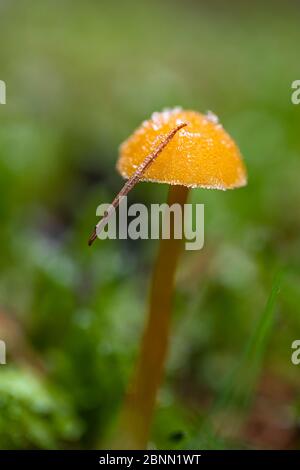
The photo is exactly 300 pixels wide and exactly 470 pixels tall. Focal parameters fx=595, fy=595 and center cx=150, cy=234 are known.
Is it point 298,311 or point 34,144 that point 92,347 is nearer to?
point 298,311

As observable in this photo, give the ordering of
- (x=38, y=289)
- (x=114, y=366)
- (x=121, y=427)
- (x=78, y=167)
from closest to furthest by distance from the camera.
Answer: (x=121, y=427) → (x=114, y=366) → (x=38, y=289) → (x=78, y=167)

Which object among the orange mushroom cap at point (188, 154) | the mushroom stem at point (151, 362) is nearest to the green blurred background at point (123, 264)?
the mushroom stem at point (151, 362)

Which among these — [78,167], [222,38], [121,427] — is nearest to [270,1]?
[222,38]

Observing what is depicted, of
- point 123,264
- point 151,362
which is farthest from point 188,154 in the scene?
point 123,264

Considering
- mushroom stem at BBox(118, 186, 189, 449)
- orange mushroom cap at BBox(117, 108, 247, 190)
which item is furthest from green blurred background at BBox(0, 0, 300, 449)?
orange mushroom cap at BBox(117, 108, 247, 190)

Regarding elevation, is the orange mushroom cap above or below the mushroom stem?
above

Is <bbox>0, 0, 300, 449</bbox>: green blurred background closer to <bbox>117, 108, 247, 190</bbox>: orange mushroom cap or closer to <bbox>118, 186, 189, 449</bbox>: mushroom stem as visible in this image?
<bbox>118, 186, 189, 449</bbox>: mushroom stem

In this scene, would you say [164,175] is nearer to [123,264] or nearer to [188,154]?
[188,154]
